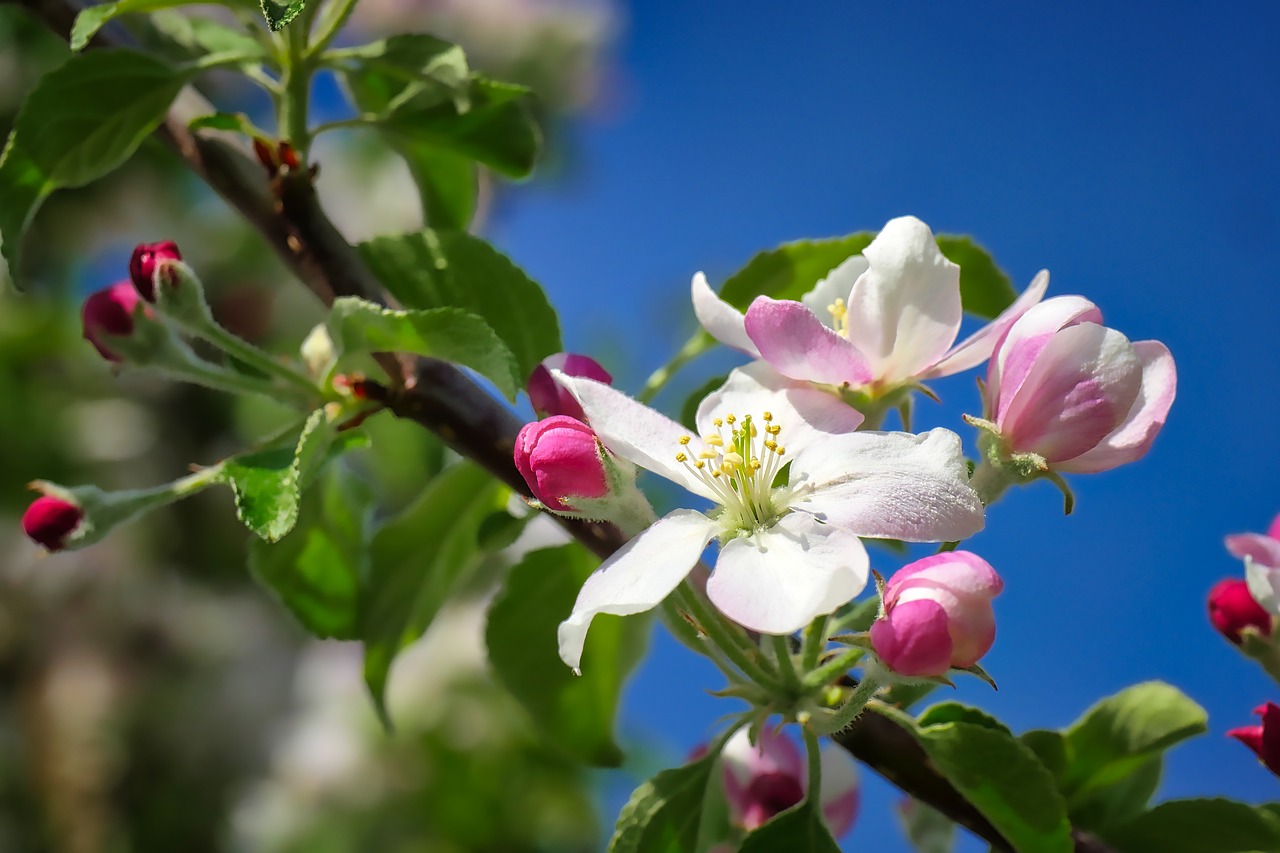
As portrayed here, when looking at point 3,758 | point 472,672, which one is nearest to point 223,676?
point 3,758

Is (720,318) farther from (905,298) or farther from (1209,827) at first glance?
(1209,827)

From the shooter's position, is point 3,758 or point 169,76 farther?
point 3,758

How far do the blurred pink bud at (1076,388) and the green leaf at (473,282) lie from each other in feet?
0.92

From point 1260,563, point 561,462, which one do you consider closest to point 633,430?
point 561,462

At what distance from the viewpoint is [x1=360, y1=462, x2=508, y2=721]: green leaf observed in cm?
78

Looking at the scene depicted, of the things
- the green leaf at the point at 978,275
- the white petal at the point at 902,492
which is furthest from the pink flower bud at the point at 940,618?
the green leaf at the point at 978,275

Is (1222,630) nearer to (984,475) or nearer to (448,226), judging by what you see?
(984,475)

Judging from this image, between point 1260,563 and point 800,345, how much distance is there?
313 mm

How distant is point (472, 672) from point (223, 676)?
1502 millimetres

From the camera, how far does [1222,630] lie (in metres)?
0.65

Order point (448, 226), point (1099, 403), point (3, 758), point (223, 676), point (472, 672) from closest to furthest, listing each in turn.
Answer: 1. point (1099, 403)
2. point (448, 226)
3. point (472, 672)
4. point (3, 758)
5. point (223, 676)

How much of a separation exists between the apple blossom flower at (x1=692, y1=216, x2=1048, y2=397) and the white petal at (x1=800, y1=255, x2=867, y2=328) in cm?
5

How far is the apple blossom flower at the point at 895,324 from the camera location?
52 centimetres

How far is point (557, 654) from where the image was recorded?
76 centimetres
